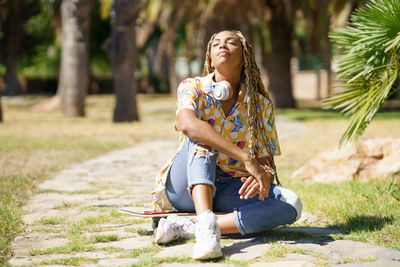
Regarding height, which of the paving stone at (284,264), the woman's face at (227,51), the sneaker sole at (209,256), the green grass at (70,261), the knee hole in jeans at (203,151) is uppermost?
the woman's face at (227,51)

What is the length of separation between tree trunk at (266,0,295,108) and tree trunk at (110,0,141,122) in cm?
547

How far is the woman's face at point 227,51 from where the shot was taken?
3.34 meters

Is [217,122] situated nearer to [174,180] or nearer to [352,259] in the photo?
[174,180]

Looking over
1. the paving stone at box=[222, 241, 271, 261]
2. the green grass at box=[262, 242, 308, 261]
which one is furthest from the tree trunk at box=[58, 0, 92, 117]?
the green grass at box=[262, 242, 308, 261]

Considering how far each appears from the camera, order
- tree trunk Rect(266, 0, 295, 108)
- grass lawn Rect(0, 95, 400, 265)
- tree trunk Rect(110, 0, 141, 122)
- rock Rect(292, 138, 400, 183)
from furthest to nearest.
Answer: tree trunk Rect(266, 0, 295, 108) → tree trunk Rect(110, 0, 141, 122) → rock Rect(292, 138, 400, 183) → grass lawn Rect(0, 95, 400, 265)

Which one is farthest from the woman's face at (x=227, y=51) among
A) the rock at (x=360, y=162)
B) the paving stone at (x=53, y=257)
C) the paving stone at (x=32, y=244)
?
the rock at (x=360, y=162)

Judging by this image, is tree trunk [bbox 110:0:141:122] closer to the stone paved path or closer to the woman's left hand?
the stone paved path

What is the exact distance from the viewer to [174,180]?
11.0 ft

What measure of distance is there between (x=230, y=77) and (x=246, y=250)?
109 centimetres

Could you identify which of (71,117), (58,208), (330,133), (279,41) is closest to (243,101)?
(58,208)

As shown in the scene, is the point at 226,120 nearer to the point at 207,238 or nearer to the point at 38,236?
the point at 207,238

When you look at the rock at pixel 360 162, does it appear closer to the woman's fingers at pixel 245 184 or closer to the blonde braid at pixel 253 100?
the blonde braid at pixel 253 100

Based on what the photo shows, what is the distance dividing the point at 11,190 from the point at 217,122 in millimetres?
2548

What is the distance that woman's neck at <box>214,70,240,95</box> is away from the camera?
338 centimetres
